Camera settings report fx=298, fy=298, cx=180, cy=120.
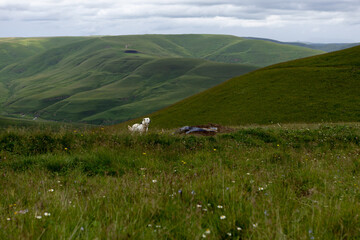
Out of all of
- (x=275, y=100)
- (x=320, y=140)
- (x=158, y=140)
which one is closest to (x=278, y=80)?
(x=275, y=100)

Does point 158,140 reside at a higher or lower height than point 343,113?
higher

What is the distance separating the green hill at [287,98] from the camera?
1784 inches

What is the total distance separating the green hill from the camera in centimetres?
4531

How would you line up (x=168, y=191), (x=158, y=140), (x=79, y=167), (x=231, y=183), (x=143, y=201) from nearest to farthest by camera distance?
(x=143, y=201)
(x=168, y=191)
(x=231, y=183)
(x=79, y=167)
(x=158, y=140)

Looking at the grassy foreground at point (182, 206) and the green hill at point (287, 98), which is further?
the green hill at point (287, 98)

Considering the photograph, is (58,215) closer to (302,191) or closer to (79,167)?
(302,191)

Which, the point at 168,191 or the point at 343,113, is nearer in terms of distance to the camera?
the point at 168,191

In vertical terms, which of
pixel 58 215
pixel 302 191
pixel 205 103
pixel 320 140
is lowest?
pixel 205 103

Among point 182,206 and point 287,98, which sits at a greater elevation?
point 182,206

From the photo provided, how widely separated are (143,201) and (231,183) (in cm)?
199

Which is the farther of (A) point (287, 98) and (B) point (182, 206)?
(A) point (287, 98)

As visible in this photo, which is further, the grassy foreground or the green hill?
the green hill

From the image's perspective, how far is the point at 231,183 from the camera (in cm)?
554

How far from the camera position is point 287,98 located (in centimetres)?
5188
